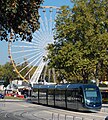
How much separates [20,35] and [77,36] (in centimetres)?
4692

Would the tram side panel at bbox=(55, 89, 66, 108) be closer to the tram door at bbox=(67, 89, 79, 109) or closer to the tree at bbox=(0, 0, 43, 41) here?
the tram door at bbox=(67, 89, 79, 109)

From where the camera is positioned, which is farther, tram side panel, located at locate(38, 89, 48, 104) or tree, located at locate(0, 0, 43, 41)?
tram side panel, located at locate(38, 89, 48, 104)

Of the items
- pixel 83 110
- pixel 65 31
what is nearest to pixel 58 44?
pixel 65 31

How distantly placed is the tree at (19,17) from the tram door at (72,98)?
30.6 meters

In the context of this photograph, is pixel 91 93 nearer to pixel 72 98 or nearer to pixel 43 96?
pixel 72 98

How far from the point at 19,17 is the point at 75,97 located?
104 feet

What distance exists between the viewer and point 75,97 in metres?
43.4

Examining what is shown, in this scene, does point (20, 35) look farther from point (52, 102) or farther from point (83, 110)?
point (52, 102)

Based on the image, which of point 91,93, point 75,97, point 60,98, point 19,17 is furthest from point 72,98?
point 19,17

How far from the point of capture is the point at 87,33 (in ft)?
188

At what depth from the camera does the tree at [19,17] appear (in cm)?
1169

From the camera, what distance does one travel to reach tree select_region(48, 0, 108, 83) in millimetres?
57750

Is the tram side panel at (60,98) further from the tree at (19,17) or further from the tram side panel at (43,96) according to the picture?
the tree at (19,17)

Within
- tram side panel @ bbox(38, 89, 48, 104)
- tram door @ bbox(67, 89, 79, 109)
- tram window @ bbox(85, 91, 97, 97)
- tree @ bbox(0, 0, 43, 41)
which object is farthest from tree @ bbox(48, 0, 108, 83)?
tree @ bbox(0, 0, 43, 41)
